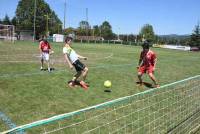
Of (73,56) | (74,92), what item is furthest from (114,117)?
(73,56)

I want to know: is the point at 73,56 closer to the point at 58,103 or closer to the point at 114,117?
the point at 58,103

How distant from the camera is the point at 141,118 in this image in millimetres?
8086

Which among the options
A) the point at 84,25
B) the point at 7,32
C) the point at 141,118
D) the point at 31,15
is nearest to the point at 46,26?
the point at 31,15

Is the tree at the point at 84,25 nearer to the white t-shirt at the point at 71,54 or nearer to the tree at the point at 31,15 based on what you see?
the tree at the point at 31,15

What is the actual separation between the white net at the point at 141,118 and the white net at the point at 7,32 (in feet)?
148

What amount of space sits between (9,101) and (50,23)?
93510 millimetres

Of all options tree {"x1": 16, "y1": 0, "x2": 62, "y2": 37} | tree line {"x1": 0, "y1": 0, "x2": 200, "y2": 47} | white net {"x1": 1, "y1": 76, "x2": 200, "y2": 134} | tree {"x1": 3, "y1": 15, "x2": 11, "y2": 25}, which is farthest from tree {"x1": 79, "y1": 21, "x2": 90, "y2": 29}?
white net {"x1": 1, "y1": 76, "x2": 200, "y2": 134}

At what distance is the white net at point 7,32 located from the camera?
52200 millimetres

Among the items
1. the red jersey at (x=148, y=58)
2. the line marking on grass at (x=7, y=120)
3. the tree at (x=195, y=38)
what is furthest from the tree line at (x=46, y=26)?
the line marking on grass at (x=7, y=120)

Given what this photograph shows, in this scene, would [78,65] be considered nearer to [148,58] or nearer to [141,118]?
[148,58]

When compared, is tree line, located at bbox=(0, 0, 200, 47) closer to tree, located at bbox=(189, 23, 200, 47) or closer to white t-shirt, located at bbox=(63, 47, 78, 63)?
tree, located at bbox=(189, 23, 200, 47)

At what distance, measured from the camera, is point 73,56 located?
1141 cm

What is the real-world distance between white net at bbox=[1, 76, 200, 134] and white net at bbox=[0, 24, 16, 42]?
148 feet

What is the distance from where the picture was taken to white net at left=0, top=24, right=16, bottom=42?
171 ft
